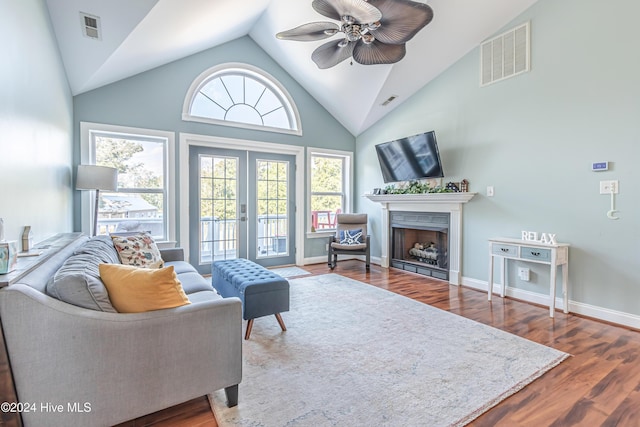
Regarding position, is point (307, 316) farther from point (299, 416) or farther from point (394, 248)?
point (394, 248)

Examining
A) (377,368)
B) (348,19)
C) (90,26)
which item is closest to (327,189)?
(348,19)

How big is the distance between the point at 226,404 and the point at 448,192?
3.85 meters

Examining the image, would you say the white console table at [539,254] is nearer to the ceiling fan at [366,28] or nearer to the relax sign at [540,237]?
the relax sign at [540,237]

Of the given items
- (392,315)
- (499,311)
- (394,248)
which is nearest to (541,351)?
(499,311)

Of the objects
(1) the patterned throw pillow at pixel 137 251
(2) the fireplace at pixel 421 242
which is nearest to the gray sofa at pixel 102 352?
(1) the patterned throw pillow at pixel 137 251

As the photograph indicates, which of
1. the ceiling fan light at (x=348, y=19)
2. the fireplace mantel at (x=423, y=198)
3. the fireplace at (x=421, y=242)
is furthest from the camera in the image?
the fireplace at (x=421, y=242)

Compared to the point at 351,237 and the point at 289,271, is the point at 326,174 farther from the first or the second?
the point at 289,271

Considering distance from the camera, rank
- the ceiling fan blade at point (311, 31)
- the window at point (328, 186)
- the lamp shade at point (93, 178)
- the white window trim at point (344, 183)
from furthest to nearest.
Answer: the window at point (328, 186), the white window trim at point (344, 183), the lamp shade at point (93, 178), the ceiling fan blade at point (311, 31)

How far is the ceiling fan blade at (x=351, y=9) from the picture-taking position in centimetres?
215

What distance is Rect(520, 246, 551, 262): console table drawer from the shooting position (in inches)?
125

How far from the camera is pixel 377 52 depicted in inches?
114

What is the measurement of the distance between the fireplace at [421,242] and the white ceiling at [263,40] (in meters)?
2.03

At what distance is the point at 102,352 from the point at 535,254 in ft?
12.5

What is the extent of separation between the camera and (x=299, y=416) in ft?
5.49
